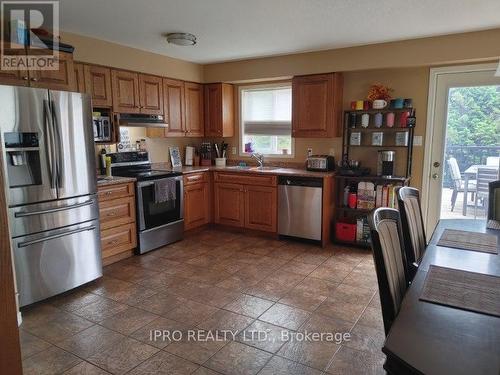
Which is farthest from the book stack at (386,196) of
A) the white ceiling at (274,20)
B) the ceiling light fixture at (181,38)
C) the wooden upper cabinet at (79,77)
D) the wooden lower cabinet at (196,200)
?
the wooden upper cabinet at (79,77)

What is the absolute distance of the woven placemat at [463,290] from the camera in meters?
1.31

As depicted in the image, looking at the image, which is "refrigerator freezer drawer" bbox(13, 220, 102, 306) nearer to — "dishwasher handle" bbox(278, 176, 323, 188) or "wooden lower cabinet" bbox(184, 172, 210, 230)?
"wooden lower cabinet" bbox(184, 172, 210, 230)

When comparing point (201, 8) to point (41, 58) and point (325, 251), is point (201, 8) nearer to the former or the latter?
point (41, 58)

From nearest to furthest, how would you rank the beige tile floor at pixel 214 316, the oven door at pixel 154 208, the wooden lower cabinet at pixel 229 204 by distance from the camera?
the beige tile floor at pixel 214 316 < the oven door at pixel 154 208 < the wooden lower cabinet at pixel 229 204

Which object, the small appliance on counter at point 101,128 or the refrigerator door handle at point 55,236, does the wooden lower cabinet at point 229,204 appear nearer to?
the small appliance on counter at point 101,128

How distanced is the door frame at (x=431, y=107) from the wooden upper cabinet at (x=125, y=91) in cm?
335

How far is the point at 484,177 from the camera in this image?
12.6 feet

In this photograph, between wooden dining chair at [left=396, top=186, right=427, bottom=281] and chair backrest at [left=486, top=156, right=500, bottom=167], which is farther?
chair backrest at [left=486, top=156, right=500, bottom=167]

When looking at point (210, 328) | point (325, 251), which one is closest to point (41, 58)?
point (210, 328)

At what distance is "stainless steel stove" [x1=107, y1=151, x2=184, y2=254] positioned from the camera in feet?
13.0

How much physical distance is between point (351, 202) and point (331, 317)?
1.92m

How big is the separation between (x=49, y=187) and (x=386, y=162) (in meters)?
3.39

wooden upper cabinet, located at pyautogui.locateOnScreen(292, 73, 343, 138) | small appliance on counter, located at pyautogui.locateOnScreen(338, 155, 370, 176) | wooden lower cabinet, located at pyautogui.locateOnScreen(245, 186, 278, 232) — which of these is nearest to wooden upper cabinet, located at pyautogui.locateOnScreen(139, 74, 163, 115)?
wooden lower cabinet, located at pyautogui.locateOnScreen(245, 186, 278, 232)

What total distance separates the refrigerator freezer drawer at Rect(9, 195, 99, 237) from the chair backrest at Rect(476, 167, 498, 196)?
12.9ft
